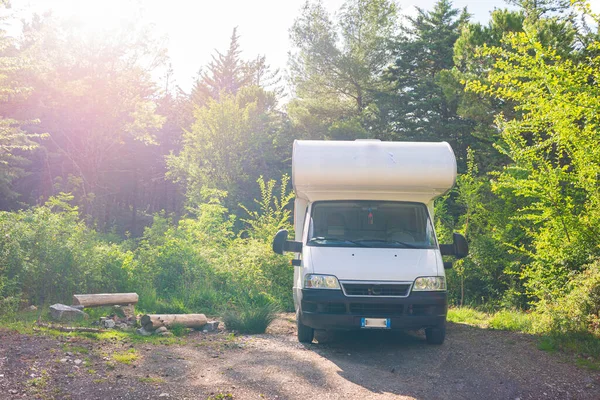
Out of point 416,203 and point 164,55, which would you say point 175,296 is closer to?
point 416,203

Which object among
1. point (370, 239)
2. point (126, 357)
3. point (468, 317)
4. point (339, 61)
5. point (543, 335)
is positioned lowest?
point (468, 317)

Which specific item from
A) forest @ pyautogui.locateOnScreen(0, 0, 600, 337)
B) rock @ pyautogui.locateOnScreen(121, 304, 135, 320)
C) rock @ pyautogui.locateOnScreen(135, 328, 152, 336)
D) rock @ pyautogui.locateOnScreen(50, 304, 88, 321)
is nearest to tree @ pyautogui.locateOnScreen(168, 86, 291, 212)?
forest @ pyautogui.locateOnScreen(0, 0, 600, 337)

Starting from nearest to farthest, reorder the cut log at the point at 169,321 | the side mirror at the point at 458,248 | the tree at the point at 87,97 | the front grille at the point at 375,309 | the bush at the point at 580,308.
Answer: the front grille at the point at 375,309, the bush at the point at 580,308, the side mirror at the point at 458,248, the cut log at the point at 169,321, the tree at the point at 87,97

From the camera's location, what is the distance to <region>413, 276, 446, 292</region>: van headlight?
7.60 metres

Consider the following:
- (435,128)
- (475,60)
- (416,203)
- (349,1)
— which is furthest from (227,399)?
(349,1)

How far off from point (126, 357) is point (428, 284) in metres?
4.05

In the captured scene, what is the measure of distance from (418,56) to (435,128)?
5.64 metres

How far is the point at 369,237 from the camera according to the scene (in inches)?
332

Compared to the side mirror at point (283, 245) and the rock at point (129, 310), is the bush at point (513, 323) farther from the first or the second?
the rock at point (129, 310)

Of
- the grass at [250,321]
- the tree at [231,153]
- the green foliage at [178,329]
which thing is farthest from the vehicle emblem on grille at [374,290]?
the tree at [231,153]

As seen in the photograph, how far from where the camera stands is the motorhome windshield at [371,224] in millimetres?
8375

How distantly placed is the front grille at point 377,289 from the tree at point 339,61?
24.9 meters

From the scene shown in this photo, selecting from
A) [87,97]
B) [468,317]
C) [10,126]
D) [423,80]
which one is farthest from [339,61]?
[468,317]

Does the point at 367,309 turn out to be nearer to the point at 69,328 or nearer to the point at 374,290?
the point at 374,290
